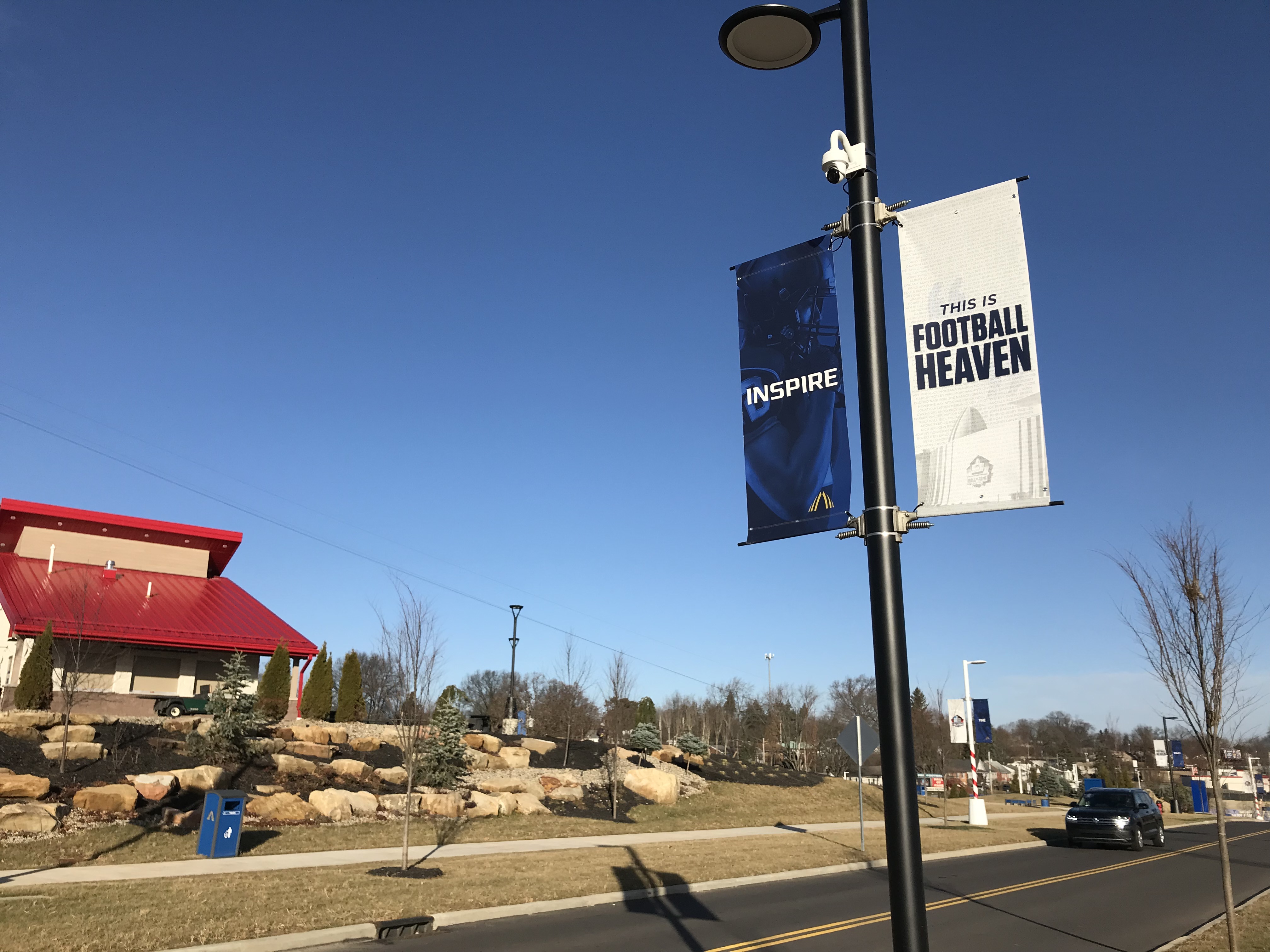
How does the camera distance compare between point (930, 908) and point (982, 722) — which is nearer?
point (930, 908)

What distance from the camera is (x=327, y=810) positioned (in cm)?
1967

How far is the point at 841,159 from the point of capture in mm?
4270

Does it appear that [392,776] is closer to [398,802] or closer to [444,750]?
[444,750]

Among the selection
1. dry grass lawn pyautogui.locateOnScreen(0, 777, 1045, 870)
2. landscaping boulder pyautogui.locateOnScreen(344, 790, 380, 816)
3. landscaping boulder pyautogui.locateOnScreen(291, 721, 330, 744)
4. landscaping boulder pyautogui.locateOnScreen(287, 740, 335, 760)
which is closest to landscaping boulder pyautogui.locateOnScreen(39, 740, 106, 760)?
dry grass lawn pyautogui.locateOnScreen(0, 777, 1045, 870)

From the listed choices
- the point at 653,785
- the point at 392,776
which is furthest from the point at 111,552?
the point at 653,785

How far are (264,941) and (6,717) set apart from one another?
17105 mm

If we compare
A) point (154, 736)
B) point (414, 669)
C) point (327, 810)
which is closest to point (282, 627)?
point (154, 736)

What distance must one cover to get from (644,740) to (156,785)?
1901cm

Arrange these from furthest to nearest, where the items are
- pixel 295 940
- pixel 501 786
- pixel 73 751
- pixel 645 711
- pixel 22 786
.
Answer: pixel 645 711 < pixel 501 786 < pixel 73 751 < pixel 22 786 < pixel 295 940

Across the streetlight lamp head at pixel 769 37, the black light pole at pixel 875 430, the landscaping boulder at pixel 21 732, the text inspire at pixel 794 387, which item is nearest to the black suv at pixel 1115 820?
the black light pole at pixel 875 430

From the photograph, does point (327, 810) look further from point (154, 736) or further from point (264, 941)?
point (264, 941)

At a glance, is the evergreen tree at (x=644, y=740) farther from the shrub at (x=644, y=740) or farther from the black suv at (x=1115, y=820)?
the black suv at (x=1115, y=820)

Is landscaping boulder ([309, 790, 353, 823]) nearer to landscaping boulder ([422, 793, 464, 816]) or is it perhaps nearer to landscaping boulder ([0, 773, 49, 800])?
landscaping boulder ([422, 793, 464, 816])

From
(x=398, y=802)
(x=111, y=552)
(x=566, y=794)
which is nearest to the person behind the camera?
(x=398, y=802)
